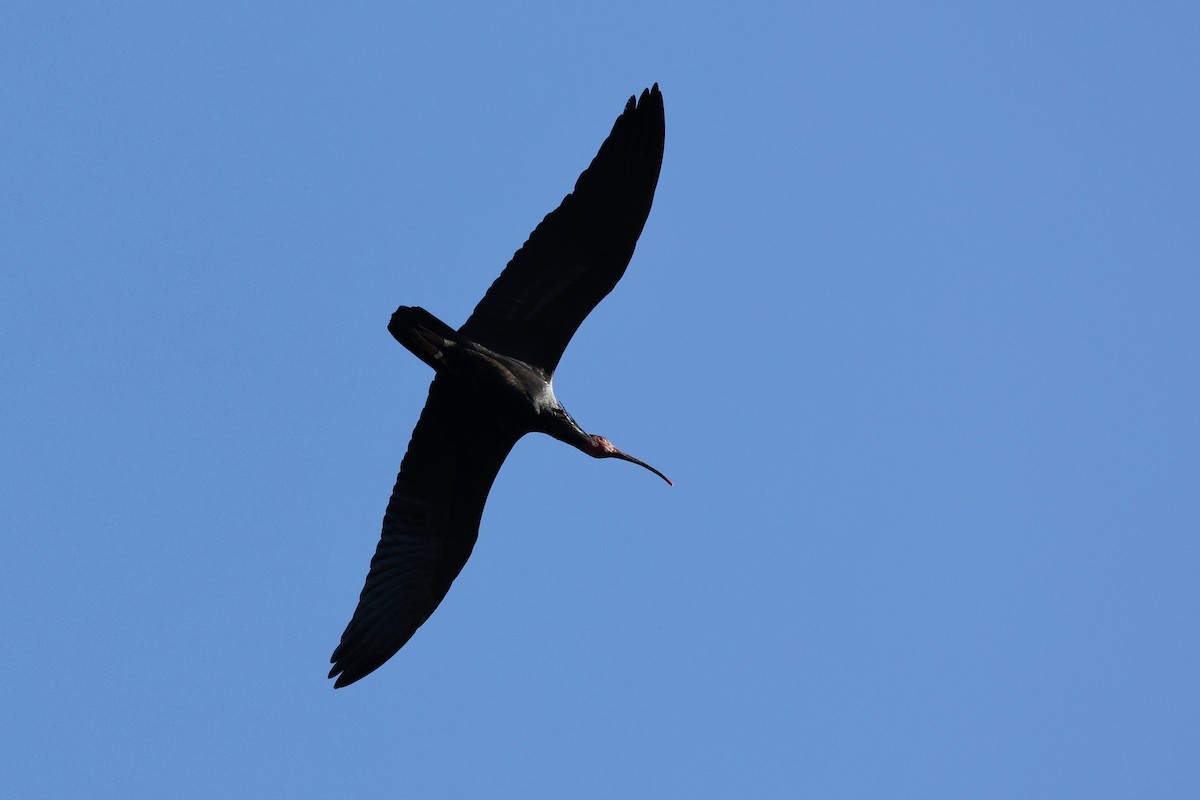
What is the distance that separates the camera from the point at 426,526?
12352 mm

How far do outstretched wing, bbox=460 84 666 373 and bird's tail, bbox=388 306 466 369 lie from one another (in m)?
0.48

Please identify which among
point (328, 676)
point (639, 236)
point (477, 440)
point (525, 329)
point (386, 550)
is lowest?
point (328, 676)

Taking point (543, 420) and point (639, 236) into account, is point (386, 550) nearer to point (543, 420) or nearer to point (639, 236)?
point (543, 420)

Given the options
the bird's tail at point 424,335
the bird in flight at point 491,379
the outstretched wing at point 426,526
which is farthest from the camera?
the outstretched wing at point 426,526

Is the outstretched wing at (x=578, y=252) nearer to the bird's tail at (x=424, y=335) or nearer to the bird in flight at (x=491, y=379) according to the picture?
the bird in flight at (x=491, y=379)

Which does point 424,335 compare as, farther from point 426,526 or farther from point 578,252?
point 426,526

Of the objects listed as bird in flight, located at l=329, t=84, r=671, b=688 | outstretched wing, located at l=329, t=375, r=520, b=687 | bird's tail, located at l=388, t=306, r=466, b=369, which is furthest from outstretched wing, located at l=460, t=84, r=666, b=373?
outstretched wing, located at l=329, t=375, r=520, b=687

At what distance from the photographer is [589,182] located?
11.4 meters

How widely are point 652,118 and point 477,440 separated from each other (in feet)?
10.0

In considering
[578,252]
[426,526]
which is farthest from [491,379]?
[426,526]

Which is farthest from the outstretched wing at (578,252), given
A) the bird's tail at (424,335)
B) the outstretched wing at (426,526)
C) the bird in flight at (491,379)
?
the outstretched wing at (426,526)

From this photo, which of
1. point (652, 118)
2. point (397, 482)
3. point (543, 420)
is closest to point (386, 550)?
point (397, 482)

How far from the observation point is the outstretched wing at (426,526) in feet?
39.7

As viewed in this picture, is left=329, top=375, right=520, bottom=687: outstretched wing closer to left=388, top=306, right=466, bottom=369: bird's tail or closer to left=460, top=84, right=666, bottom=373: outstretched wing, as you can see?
left=388, top=306, right=466, bottom=369: bird's tail
